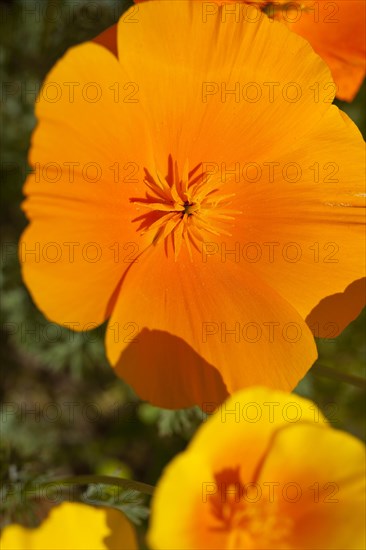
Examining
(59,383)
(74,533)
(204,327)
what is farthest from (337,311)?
(59,383)

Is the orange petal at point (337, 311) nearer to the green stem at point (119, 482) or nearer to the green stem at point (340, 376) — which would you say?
the green stem at point (340, 376)

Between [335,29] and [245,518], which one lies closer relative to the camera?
[245,518]

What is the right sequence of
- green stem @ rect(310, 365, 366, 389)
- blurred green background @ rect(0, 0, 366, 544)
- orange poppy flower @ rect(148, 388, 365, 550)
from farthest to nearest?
blurred green background @ rect(0, 0, 366, 544) < green stem @ rect(310, 365, 366, 389) < orange poppy flower @ rect(148, 388, 365, 550)

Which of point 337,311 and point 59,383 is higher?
point 337,311

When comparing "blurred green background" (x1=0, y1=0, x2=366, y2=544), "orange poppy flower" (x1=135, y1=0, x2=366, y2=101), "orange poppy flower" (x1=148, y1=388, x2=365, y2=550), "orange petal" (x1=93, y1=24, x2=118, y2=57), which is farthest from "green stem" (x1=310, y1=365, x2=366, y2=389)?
"orange petal" (x1=93, y1=24, x2=118, y2=57)

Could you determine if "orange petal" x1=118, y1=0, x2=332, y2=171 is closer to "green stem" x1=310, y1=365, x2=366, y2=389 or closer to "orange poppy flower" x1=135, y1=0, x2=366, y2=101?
"orange poppy flower" x1=135, y1=0, x2=366, y2=101

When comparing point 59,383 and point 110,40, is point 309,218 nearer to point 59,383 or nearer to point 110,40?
point 110,40
